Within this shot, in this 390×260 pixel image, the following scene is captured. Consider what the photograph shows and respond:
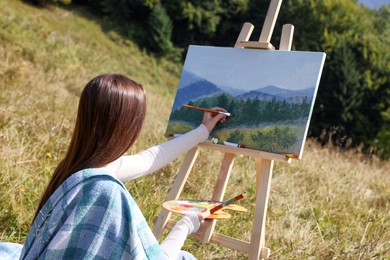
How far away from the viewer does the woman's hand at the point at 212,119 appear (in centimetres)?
266

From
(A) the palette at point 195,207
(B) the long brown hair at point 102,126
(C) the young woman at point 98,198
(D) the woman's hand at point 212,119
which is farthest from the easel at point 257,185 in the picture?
(B) the long brown hair at point 102,126

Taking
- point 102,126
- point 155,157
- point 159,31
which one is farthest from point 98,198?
point 159,31

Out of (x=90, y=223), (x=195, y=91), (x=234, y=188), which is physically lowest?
(x=234, y=188)

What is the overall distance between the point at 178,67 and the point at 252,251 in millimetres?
18721

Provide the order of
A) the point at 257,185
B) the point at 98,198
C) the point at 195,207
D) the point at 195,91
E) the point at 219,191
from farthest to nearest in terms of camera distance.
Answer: the point at 195,91, the point at 219,191, the point at 257,185, the point at 195,207, the point at 98,198

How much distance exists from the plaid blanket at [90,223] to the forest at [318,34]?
1399 cm

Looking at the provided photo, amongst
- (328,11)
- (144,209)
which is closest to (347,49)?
(328,11)

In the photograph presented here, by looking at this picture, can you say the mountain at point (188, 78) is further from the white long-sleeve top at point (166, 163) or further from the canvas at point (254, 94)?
the white long-sleeve top at point (166, 163)

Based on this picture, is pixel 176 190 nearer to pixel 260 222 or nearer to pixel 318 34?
pixel 260 222

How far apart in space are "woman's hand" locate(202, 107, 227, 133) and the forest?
1272 cm

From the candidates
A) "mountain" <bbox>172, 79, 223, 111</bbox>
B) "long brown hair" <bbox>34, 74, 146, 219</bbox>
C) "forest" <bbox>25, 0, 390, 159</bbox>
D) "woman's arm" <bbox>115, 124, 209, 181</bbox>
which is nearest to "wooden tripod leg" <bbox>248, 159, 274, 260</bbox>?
"woman's arm" <bbox>115, 124, 209, 181</bbox>

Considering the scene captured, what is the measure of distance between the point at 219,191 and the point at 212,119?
41 cm

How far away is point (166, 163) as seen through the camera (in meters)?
2.31

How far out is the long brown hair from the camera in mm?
1544
